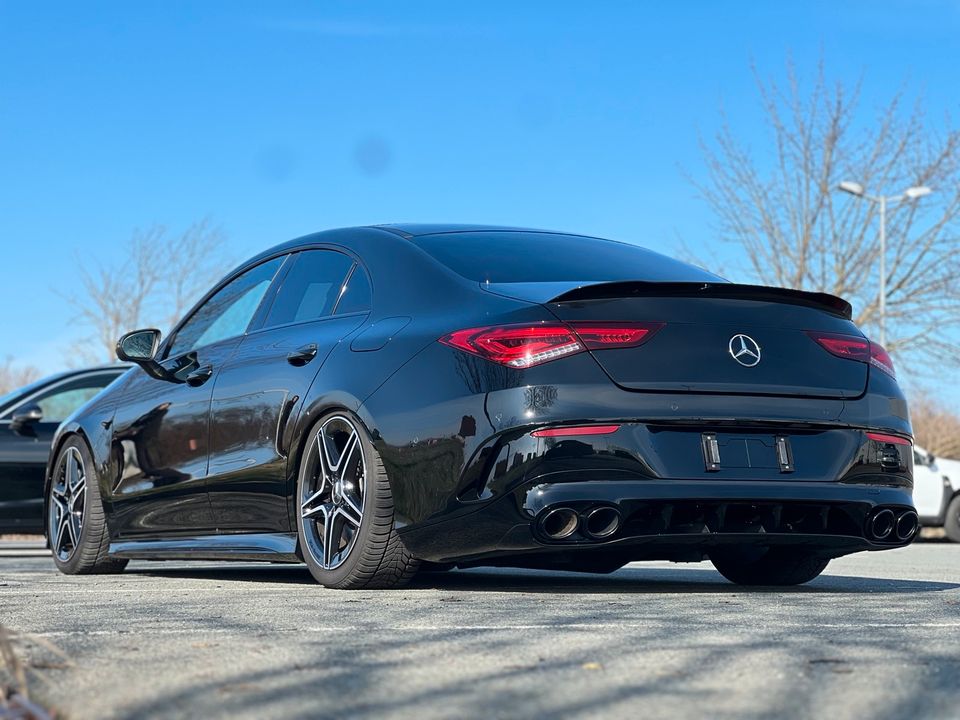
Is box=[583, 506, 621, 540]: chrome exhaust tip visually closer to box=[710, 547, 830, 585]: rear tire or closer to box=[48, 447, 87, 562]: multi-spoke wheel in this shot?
box=[710, 547, 830, 585]: rear tire

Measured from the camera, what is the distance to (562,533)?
5090 mm

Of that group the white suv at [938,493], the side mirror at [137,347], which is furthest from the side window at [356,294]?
the white suv at [938,493]

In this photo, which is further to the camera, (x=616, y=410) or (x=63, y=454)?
(x=63, y=454)

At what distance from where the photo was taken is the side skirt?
6.03 metres

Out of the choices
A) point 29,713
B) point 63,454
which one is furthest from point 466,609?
point 63,454

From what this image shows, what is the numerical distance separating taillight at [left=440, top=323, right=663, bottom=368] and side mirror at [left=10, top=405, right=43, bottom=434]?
6315 mm

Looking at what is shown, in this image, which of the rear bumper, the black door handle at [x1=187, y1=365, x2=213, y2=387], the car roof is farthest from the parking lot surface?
the car roof

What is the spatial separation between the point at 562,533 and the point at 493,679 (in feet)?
6.32

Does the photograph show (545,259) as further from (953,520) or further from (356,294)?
(953,520)

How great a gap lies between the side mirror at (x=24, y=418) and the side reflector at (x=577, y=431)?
21.6 ft

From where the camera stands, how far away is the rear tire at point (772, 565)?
6.35m

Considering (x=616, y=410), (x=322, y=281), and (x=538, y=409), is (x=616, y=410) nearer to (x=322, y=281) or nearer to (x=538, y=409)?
(x=538, y=409)

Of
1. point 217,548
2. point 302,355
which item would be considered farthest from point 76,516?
point 302,355

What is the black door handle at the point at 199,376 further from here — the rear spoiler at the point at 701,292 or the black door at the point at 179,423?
the rear spoiler at the point at 701,292
